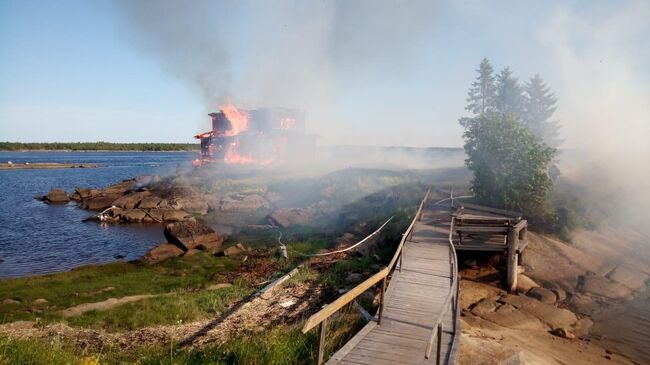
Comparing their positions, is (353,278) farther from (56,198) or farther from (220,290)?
(56,198)

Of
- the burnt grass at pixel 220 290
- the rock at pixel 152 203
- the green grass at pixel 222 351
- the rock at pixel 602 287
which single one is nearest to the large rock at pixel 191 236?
the burnt grass at pixel 220 290

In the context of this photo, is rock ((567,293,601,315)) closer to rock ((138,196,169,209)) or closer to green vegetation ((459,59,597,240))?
green vegetation ((459,59,597,240))

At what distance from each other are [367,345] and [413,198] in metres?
20.7

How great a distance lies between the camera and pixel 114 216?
37.2 meters

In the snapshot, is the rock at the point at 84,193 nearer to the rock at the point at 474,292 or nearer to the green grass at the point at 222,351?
the green grass at the point at 222,351

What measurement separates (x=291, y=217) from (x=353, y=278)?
15472 millimetres

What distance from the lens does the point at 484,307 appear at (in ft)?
48.8

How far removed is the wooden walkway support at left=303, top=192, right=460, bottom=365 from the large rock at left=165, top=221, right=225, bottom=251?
44.4 ft

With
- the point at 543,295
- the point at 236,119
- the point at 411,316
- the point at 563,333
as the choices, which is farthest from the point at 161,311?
the point at 236,119

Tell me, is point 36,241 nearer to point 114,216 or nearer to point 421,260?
point 114,216

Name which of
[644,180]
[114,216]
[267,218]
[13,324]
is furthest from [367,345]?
[644,180]

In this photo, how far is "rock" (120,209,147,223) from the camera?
3631 cm

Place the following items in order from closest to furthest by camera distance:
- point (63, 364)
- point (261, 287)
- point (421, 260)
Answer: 1. point (63, 364)
2. point (421, 260)
3. point (261, 287)

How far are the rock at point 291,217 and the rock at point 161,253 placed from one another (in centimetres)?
851
